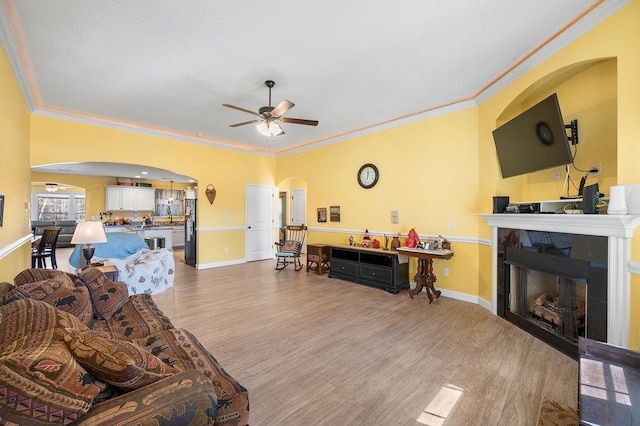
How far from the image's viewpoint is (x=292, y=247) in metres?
6.04

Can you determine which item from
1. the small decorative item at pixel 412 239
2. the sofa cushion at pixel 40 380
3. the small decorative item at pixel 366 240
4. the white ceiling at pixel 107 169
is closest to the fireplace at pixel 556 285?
the small decorative item at pixel 412 239

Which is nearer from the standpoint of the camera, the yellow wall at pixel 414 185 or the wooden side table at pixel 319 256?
the yellow wall at pixel 414 185

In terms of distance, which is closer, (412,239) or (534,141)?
(534,141)

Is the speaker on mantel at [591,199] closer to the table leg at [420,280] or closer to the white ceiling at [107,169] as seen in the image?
the table leg at [420,280]

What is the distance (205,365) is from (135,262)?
3.65 m

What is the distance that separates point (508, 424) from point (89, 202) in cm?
1173

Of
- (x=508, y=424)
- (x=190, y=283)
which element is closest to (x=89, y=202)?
(x=190, y=283)

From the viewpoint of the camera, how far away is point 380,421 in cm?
174

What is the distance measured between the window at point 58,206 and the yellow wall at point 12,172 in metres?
7.94

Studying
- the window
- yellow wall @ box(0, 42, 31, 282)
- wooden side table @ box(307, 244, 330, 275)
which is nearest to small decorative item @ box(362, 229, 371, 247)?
wooden side table @ box(307, 244, 330, 275)

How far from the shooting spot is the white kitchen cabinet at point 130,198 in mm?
9266

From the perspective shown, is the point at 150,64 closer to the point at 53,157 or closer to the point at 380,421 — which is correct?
the point at 53,157

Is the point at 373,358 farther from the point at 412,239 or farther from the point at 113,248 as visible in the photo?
the point at 113,248

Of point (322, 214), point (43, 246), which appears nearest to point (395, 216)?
point (322, 214)
